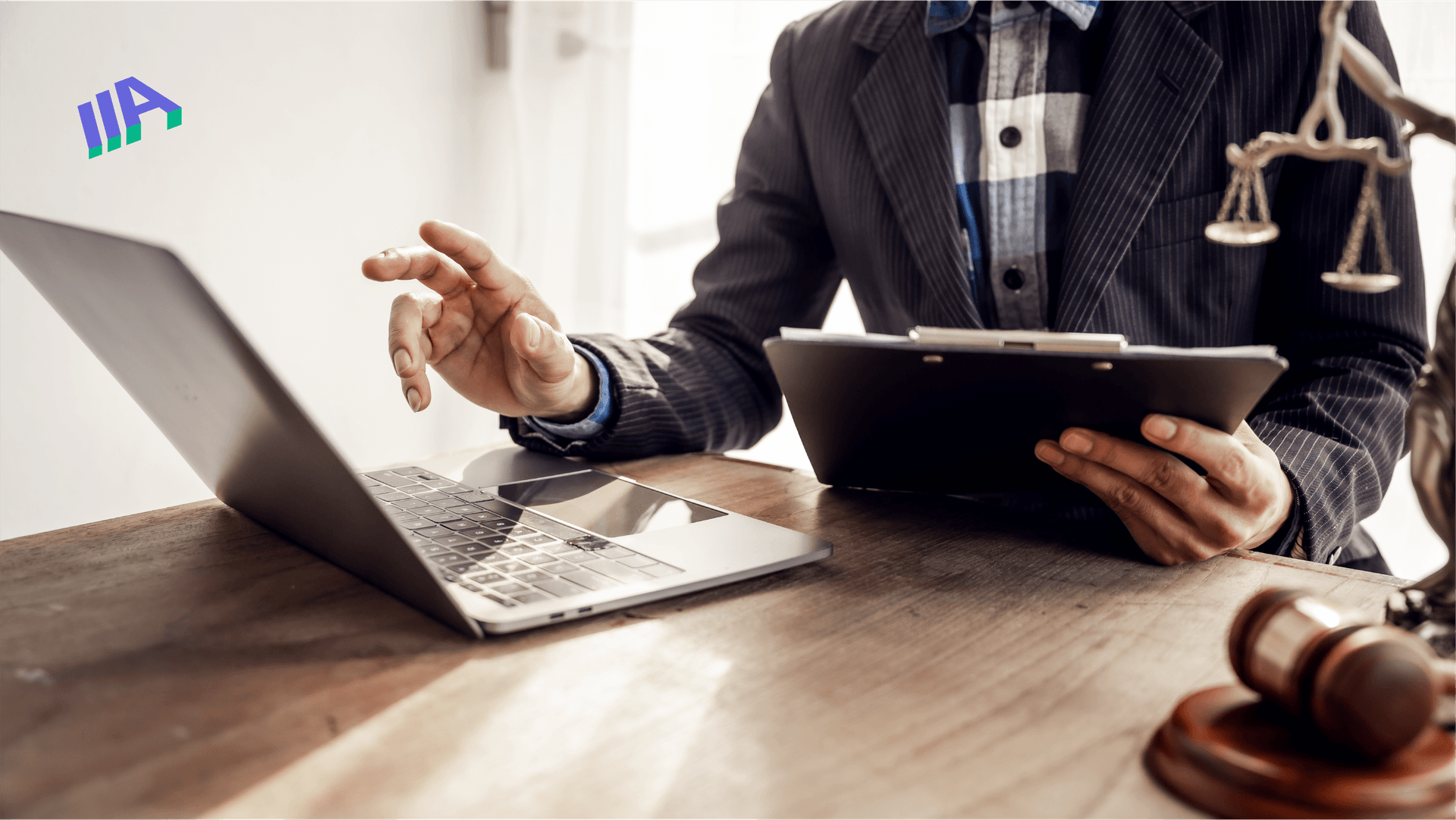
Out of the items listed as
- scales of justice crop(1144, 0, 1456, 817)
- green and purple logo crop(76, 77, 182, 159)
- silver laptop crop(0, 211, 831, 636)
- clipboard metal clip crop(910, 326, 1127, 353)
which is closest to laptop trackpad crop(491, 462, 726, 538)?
silver laptop crop(0, 211, 831, 636)

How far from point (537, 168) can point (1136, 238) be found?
1825 millimetres

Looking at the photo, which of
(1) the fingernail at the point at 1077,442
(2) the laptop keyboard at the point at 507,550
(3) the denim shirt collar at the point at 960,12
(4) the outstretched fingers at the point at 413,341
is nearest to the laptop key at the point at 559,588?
(2) the laptop keyboard at the point at 507,550

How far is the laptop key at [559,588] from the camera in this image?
53 cm

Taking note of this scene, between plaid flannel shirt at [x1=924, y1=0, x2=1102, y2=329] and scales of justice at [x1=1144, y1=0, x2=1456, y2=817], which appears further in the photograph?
plaid flannel shirt at [x1=924, y1=0, x2=1102, y2=329]

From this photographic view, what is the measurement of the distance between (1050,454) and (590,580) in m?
0.33

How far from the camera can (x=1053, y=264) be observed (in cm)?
104

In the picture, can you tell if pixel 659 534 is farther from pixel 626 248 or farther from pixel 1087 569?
pixel 626 248

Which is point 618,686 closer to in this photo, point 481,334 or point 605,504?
point 605,504

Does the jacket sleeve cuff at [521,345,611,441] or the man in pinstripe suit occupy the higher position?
the man in pinstripe suit

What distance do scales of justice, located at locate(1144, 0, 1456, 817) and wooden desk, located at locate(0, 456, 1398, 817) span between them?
0.09 feet

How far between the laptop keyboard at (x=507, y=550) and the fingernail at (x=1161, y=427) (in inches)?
12.6

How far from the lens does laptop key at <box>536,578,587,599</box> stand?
53 cm

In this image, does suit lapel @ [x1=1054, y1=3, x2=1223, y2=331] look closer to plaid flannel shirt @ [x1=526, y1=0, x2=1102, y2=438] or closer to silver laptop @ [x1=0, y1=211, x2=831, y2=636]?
plaid flannel shirt @ [x1=526, y1=0, x2=1102, y2=438]

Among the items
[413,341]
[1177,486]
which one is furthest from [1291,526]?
[413,341]
